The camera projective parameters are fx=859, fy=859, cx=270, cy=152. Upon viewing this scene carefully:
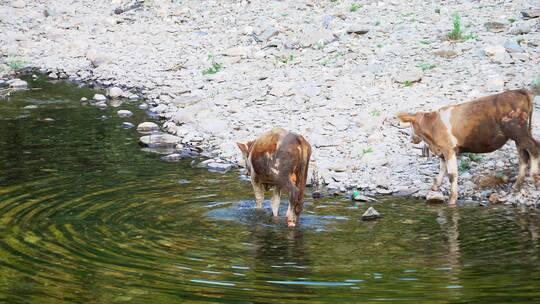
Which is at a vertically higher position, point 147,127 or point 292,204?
point 292,204

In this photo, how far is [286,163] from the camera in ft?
36.0

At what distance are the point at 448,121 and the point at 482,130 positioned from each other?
1.94ft

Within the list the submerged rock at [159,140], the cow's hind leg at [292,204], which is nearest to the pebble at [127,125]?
the submerged rock at [159,140]

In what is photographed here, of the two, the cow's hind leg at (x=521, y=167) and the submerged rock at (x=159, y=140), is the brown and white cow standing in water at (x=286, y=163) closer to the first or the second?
the cow's hind leg at (x=521, y=167)

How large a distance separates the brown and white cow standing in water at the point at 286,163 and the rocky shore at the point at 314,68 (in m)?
2.25

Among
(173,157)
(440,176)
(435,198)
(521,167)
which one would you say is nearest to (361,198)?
(435,198)

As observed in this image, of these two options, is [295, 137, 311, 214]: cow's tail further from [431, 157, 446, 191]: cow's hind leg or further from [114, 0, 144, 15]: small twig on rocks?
[114, 0, 144, 15]: small twig on rocks

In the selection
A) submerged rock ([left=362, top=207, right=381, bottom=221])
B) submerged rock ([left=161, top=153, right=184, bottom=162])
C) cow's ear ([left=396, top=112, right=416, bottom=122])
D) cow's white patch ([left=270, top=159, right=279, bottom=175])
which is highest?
cow's ear ([left=396, top=112, right=416, bottom=122])

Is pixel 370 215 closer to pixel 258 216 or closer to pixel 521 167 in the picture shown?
pixel 258 216

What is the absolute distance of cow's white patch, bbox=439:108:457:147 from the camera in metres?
12.7

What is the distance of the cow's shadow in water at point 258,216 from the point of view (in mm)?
11133

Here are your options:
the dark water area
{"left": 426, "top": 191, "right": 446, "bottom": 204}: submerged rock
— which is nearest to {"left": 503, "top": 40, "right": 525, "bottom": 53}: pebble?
{"left": 426, "top": 191, "right": 446, "bottom": 204}: submerged rock

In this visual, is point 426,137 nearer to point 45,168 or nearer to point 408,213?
point 408,213

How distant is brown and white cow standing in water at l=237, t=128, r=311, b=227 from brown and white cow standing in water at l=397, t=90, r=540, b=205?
2.55m
